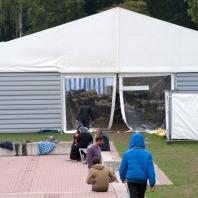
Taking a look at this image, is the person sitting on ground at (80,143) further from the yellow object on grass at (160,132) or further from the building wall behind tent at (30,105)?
the building wall behind tent at (30,105)

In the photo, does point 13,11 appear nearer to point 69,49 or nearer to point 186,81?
→ point 69,49

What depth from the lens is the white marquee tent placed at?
69.6 ft

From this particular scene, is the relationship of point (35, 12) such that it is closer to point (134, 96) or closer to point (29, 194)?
point (134, 96)

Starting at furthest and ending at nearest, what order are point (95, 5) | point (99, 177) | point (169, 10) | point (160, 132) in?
point (95, 5), point (169, 10), point (160, 132), point (99, 177)

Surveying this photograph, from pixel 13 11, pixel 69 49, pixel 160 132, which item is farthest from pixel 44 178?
pixel 13 11

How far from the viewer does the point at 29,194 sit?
33.7ft

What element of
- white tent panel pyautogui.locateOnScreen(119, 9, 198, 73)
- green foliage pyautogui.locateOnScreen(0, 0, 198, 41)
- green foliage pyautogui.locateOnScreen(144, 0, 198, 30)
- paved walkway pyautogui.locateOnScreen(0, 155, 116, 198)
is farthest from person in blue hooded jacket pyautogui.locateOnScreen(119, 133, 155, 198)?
green foliage pyautogui.locateOnScreen(144, 0, 198, 30)

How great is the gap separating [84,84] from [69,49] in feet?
5.35

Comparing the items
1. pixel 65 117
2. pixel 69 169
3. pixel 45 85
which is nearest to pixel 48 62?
pixel 45 85

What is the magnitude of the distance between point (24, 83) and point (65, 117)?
2.29 m

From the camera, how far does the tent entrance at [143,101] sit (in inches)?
843

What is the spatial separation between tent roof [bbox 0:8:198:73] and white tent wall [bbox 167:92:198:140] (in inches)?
133

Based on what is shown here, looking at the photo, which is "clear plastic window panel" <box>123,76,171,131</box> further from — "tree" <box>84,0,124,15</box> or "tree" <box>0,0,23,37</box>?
"tree" <box>84,0,124,15</box>

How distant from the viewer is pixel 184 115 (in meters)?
18.1
